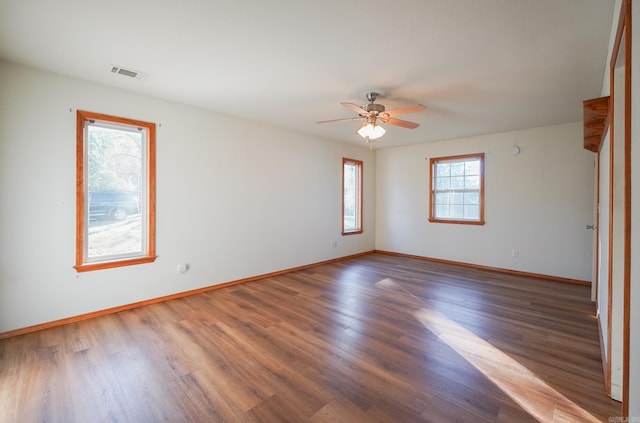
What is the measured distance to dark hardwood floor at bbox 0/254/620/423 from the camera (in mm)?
1737

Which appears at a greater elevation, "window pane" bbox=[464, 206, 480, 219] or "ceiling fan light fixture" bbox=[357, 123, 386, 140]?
"ceiling fan light fixture" bbox=[357, 123, 386, 140]

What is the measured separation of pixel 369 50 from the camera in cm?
235

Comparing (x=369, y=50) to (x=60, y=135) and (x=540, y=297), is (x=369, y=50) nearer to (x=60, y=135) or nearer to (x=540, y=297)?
(x=60, y=135)

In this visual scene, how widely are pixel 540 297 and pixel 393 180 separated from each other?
3588 millimetres

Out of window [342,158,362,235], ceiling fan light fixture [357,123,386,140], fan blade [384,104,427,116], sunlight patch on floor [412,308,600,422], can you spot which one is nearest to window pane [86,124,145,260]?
ceiling fan light fixture [357,123,386,140]

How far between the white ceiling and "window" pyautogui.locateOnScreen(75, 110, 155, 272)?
0.53 m

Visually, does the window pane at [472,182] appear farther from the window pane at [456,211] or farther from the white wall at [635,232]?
the white wall at [635,232]

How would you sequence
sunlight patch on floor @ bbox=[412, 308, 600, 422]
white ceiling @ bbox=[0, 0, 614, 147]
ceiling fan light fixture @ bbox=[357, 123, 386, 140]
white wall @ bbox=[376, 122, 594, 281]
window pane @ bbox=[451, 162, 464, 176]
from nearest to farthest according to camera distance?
sunlight patch on floor @ bbox=[412, 308, 600, 422], white ceiling @ bbox=[0, 0, 614, 147], ceiling fan light fixture @ bbox=[357, 123, 386, 140], white wall @ bbox=[376, 122, 594, 281], window pane @ bbox=[451, 162, 464, 176]

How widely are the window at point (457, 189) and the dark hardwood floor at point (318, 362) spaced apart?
83.8 inches

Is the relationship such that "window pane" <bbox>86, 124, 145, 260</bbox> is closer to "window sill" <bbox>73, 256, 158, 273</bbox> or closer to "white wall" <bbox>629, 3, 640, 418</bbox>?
"window sill" <bbox>73, 256, 158, 273</bbox>

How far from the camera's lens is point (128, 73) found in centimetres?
284

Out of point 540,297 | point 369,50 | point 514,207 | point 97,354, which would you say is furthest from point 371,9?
point 514,207

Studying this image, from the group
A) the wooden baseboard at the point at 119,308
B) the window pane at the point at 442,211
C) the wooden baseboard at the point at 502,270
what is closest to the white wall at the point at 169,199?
the wooden baseboard at the point at 119,308

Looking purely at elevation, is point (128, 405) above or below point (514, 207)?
below
